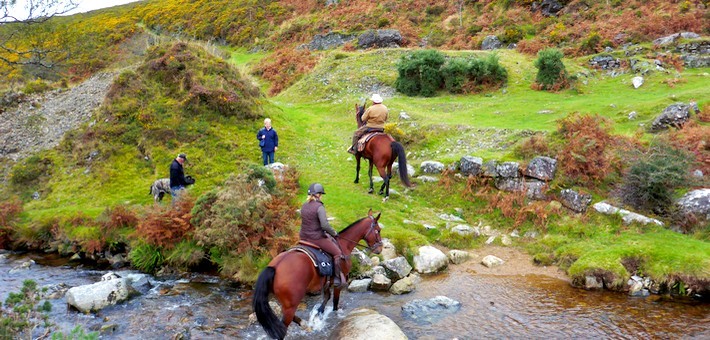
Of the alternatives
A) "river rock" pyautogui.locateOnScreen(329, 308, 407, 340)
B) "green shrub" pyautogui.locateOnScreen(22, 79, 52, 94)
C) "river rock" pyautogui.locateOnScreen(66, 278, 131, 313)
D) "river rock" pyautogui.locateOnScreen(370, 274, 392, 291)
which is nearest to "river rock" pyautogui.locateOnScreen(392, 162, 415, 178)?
"river rock" pyautogui.locateOnScreen(370, 274, 392, 291)

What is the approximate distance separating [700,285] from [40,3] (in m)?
16.2

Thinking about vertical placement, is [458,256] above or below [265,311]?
below

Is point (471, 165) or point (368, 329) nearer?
point (368, 329)

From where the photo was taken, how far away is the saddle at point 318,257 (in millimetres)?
9242

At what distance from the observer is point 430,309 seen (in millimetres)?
10031

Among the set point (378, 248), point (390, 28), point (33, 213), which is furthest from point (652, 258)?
point (390, 28)

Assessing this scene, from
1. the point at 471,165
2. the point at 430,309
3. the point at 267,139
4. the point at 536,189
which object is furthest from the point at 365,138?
the point at 430,309

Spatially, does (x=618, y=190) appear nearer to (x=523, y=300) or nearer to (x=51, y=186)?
(x=523, y=300)

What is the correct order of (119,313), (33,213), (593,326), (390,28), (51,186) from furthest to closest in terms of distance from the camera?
1. (390,28)
2. (51,186)
3. (33,213)
4. (119,313)
5. (593,326)

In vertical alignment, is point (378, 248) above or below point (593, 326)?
above

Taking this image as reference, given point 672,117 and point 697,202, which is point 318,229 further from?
point 672,117

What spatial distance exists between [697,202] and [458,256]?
6.93 m

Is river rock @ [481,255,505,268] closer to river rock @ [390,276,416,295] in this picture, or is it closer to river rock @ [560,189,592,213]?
river rock @ [390,276,416,295]

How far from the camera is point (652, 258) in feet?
36.9
